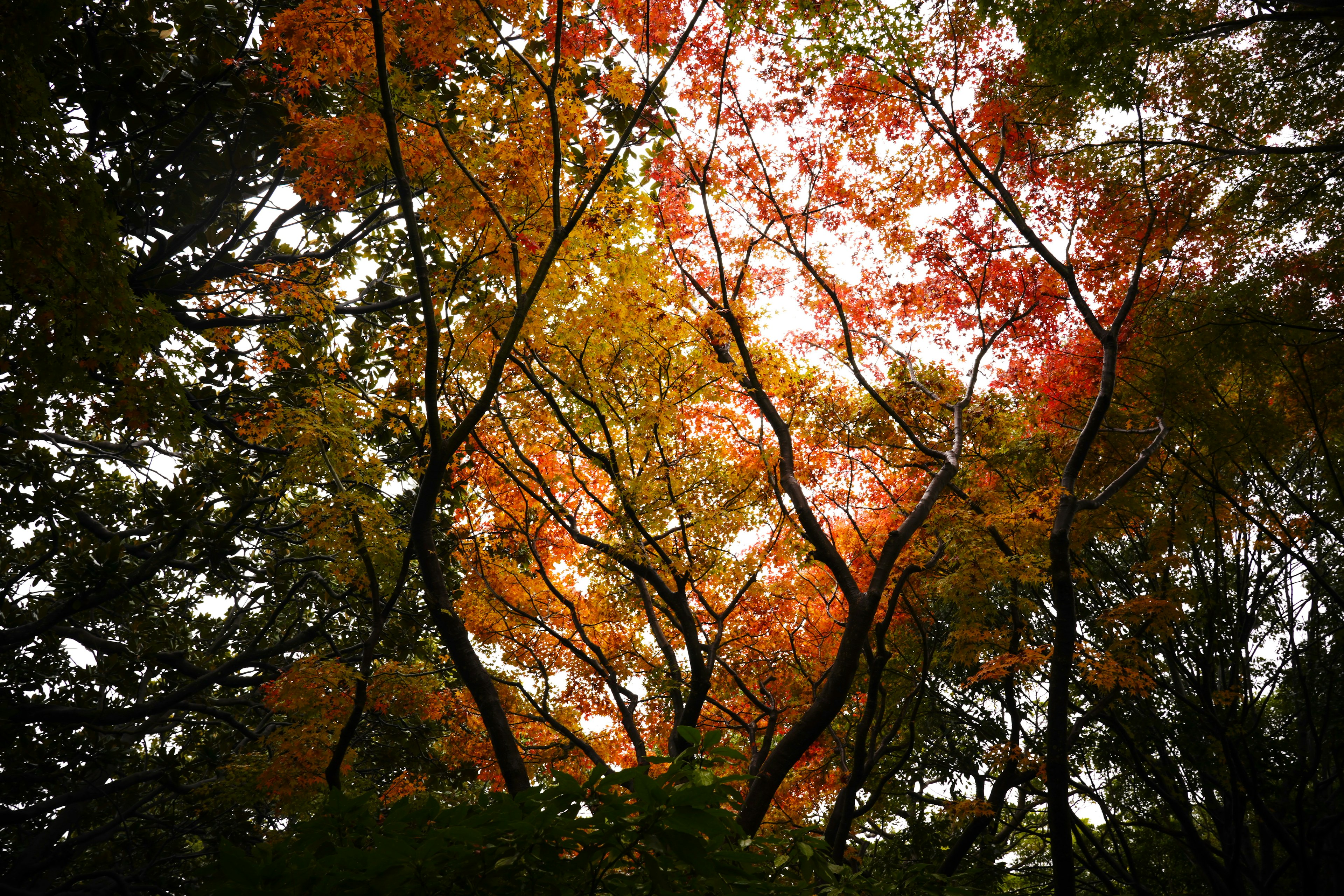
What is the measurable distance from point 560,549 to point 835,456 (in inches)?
149

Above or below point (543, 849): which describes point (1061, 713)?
above

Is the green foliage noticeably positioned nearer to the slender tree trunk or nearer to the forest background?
the forest background

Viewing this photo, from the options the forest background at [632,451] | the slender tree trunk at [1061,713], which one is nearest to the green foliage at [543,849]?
the forest background at [632,451]

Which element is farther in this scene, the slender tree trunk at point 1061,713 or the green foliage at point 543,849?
the slender tree trunk at point 1061,713

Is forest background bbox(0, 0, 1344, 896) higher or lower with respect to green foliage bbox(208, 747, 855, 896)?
higher

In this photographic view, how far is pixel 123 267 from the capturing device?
421 cm

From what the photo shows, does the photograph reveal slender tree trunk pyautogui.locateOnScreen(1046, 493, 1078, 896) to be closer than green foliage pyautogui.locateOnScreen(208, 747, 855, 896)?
No

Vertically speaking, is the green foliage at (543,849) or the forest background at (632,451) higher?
the forest background at (632,451)

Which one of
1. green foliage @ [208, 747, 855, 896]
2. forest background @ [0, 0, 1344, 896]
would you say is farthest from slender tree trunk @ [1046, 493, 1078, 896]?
green foliage @ [208, 747, 855, 896]

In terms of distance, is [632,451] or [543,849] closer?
[543,849]

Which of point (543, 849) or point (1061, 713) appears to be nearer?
point (543, 849)

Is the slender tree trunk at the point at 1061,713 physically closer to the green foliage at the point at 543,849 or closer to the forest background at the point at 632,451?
the forest background at the point at 632,451

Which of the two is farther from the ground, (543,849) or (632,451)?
(632,451)

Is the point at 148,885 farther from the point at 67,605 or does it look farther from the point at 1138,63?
the point at 1138,63
